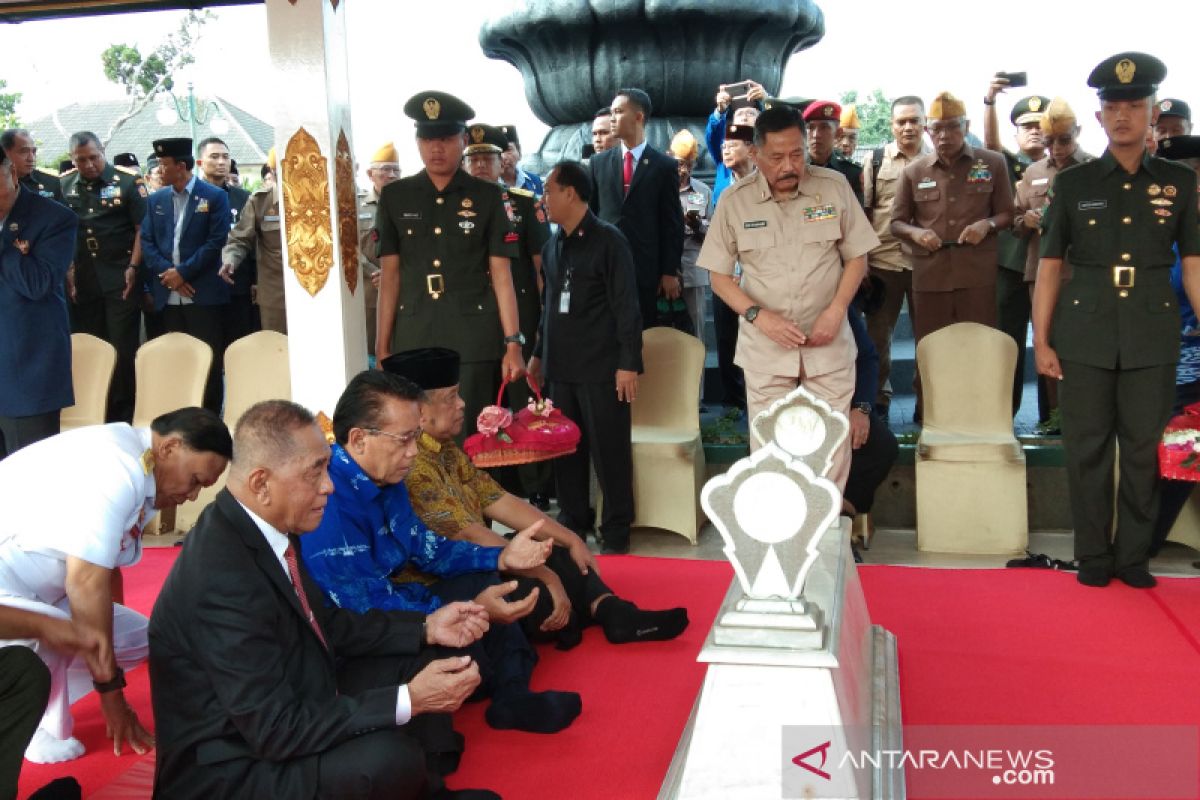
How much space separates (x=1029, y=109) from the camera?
579 centimetres

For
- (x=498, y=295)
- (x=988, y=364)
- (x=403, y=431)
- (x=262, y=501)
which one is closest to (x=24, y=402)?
(x=498, y=295)

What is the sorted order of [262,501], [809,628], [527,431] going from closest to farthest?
[809,628]
[262,501]
[527,431]

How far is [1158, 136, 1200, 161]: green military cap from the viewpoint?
4.13m

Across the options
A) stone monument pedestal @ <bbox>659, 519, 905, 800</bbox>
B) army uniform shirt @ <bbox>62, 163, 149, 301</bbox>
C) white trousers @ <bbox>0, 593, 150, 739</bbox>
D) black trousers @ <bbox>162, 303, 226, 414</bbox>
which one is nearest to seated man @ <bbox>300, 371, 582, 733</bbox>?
white trousers @ <bbox>0, 593, 150, 739</bbox>

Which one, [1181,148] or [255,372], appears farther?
[255,372]

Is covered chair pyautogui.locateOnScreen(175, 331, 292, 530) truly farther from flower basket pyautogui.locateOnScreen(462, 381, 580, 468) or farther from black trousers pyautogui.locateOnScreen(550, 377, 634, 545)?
flower basket pyautogui.locateOnScreen(462, 381, 580, 468)

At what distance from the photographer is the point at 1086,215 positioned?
3818 mm

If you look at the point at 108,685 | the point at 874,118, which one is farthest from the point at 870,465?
the point at 874,118

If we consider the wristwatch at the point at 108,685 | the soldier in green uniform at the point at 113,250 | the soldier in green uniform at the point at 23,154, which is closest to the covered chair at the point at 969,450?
the wristwatch at the point at 108,685

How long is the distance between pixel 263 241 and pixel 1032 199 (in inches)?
146

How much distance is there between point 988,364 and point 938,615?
1358mm

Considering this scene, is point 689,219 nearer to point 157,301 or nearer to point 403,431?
point 157,301

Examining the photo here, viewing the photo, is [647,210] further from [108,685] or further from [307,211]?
[108,685]

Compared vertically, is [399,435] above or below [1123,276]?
below
